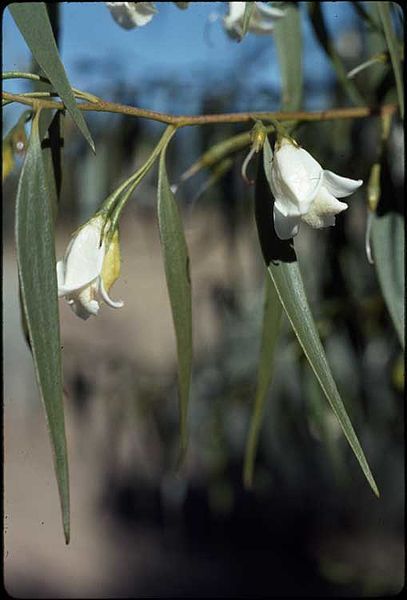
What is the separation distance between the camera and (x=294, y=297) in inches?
20.0

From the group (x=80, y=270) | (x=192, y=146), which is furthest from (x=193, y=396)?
(x=80, y=270)

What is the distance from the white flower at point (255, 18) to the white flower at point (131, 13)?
0.33ft

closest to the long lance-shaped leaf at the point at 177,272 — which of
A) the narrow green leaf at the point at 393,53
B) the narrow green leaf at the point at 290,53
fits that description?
the narrow green leaf at the point at 393,53

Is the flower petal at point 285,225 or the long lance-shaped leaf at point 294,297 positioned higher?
the flower petal at point 285,225

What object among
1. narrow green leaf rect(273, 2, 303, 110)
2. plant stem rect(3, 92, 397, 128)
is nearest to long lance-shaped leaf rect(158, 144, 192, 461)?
plant stem rect(3, 92, 397, 128)

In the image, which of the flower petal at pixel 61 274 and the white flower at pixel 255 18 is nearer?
the flower petal at pixel 61 274

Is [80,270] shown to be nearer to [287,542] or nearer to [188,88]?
[188,88]

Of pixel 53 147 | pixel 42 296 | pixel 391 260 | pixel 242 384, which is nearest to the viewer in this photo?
pixel 42 296

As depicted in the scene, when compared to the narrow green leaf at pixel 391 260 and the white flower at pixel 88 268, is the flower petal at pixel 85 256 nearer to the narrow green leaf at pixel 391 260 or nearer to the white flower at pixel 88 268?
the white flower at pixel 88 268

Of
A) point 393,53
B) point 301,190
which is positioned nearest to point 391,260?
point 393,53

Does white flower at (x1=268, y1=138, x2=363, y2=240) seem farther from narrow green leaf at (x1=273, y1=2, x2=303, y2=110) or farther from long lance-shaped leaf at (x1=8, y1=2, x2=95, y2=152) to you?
narrow green leaf at (x1=273, y1=2, x2=303, y2=110)

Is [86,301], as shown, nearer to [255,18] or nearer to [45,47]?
[45,47]

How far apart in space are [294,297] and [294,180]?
63mm

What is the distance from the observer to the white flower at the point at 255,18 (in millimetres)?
704
